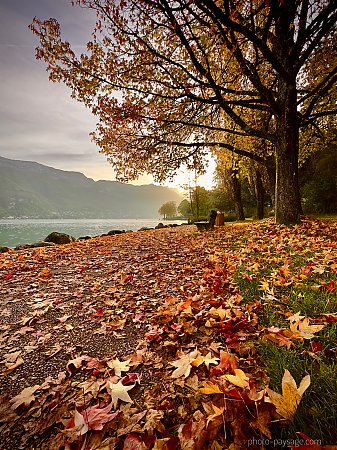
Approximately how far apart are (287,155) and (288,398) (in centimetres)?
869

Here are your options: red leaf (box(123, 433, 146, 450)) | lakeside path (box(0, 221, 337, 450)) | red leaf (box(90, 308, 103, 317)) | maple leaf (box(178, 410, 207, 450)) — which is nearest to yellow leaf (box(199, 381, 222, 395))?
lakeside path (box(0, 221, 337, 450))

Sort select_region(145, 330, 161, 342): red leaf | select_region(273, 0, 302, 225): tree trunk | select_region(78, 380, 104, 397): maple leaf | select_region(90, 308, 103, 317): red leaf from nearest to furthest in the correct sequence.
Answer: select_region(78, 380, 104, 397): maple leaf
select_region(145, 330, 161, 342): red leaf
select_region(90, 308, 103, 317): red leaf
select_region(273, 0, 302, 225): tree trunk

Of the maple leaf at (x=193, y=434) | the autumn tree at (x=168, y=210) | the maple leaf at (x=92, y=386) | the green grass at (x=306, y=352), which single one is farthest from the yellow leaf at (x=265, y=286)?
the autumn tree at (x=168, y=210)

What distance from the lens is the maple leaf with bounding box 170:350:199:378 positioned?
1792 mm

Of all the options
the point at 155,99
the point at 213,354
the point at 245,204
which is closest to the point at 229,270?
the point at 213,354

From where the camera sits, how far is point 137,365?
199 centimetres

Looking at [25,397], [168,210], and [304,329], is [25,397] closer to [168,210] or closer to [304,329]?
[304,329]

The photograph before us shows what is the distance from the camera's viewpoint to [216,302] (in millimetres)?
2883

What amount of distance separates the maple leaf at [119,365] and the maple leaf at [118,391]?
0.47 ft

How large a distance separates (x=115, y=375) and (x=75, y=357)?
57 centimetres

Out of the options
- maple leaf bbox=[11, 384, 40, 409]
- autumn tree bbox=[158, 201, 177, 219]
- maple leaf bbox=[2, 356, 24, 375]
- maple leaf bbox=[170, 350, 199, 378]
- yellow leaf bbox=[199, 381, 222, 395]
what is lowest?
maple leaf bbox=[2, 356, 24, 375]

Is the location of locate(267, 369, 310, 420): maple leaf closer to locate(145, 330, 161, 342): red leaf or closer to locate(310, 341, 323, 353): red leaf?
locate(310, 341, 323, 353): red leaf

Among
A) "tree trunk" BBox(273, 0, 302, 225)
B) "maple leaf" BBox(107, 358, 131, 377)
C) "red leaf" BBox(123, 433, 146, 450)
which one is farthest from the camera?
"tree trunk" BBox(273, 0, 302, 225)

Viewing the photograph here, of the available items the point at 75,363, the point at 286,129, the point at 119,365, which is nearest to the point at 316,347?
the point at 119,365
